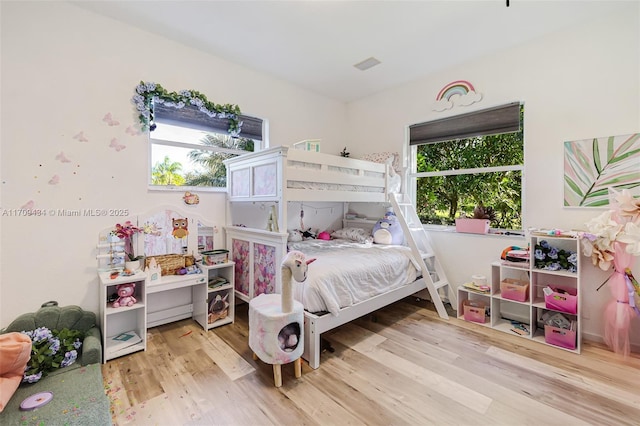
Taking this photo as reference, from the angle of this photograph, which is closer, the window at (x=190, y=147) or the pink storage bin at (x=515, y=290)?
the pink storage bin at (x=515, y=290)

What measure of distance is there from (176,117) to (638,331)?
458cm

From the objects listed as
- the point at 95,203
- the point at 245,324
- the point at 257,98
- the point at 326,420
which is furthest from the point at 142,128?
the point at 326,420

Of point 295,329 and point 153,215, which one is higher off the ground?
point 153,215

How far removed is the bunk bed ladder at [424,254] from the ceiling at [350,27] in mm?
1620

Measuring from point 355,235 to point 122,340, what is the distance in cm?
267

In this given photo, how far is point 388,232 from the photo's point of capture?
3.55 m

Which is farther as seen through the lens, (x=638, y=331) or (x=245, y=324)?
(x=245, y=324)

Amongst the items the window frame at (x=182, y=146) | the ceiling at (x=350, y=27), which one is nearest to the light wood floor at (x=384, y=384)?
the window frame at (x=182, y=146)

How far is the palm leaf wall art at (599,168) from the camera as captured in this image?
2367 millimetres

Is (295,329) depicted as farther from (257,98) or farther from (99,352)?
(257,98)

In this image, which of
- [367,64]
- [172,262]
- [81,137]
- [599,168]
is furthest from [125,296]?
[599,168]

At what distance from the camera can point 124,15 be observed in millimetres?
2471

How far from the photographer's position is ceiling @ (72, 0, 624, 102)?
7.72 ft

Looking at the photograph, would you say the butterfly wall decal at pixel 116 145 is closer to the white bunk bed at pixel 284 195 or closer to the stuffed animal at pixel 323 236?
the white bunk bed at pixel 284 195
